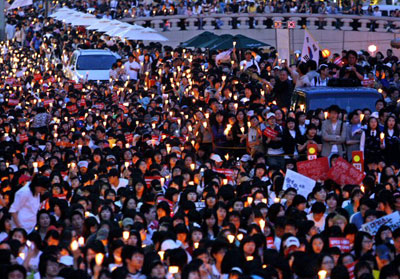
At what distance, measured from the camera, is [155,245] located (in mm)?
11938

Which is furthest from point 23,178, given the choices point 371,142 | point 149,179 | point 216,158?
point 371,142

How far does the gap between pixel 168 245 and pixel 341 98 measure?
719cm

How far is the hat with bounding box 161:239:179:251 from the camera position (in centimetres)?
1158

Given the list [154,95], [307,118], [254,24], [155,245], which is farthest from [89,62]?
[155,245]

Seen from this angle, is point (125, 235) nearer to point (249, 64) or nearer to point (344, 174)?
point (344, 174)

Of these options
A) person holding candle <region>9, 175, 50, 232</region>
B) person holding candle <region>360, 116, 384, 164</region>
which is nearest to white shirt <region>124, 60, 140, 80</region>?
person holding candle <region>360, 116, 384, 164</region>

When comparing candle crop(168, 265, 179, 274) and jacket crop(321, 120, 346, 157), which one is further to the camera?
jacket crop(321, 120, 346, 157)

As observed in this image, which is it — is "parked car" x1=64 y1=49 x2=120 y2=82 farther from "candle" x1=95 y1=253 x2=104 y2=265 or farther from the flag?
"candle" x1=95 y1=253 x2=104 y2=265

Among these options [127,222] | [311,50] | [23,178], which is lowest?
[311,50]

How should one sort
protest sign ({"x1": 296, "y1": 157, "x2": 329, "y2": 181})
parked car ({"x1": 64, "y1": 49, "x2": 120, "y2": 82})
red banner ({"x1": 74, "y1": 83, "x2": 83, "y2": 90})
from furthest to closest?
parked car ({"x1": 64, "y1": 49, "x2": 120, "y2": 82}), red banner ({"x1": 74, "y1": 83, "x2": 83, "y2": 90}), protest sign ({"x1": 296, "y1": 157, "x2": 329, "y2": 181})

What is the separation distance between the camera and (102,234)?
12.0m

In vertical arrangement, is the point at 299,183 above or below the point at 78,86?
above

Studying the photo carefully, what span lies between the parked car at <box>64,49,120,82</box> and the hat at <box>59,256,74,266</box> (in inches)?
796

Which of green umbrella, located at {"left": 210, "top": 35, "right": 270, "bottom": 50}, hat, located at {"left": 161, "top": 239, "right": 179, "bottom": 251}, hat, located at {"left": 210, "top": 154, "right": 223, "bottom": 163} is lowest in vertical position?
green umbrella, located at {"left": 210, "top": 35, "right": 270, "bottom": 50}
